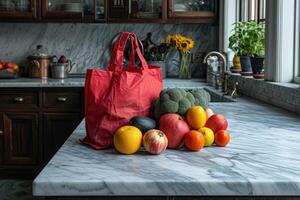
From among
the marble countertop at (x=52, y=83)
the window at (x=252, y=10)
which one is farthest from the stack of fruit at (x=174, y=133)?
the marble countertop at (x=52, y=83)

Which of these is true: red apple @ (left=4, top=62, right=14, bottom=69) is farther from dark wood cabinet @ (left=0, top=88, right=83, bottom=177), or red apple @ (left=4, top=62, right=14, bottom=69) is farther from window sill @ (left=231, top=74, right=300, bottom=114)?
window sill @ (left=231, top=74, right=300, bottom=114)

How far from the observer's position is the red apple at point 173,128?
1.55 metres

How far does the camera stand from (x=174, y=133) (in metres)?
1.55

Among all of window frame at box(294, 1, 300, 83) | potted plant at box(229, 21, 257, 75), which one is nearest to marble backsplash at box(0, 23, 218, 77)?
potted plant at box(229, 21, 257, 75)

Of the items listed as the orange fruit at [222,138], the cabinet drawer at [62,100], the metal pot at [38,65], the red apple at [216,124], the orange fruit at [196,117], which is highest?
the metal pot at [38,65]

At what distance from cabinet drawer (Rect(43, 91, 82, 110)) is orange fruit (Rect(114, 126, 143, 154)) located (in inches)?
109

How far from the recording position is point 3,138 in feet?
14.1

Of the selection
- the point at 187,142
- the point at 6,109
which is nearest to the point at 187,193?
the point at 187,142

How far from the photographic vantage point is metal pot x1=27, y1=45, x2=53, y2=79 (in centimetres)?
473

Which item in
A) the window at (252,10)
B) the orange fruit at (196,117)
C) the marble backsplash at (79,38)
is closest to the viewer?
the orange fruit at (196,117)

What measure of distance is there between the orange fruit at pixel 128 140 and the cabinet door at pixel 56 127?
277cm

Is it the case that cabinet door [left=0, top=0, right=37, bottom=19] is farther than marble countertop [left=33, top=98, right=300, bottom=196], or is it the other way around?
cabinet door [left=0, top=0, right=37, bottom=19]

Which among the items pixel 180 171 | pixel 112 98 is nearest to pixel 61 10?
pixel 112 98

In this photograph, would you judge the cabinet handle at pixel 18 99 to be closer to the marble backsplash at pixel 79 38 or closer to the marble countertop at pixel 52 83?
the marble countertop at pixel 52 83
